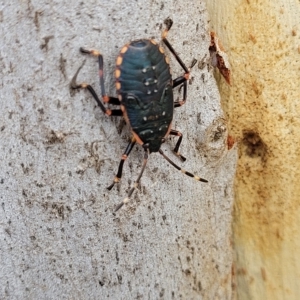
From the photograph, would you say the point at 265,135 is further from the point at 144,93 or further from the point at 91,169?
the point at 91,169

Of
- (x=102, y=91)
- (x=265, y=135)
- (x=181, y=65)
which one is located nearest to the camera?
(x=102, y=91)

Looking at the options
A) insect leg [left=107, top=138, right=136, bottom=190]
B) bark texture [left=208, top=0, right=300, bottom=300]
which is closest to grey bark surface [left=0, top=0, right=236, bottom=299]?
insect leg [left=107, top=138, right=136, bottom=190]

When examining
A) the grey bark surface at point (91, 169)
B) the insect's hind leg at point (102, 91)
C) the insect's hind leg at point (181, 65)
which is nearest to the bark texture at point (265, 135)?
the grey bark surface at point (91, 169)

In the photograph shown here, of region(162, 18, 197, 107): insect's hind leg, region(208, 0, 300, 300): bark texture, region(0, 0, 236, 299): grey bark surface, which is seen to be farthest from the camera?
region(208, 0, 300, 300): bark texture

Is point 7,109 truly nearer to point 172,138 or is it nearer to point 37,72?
point 37,72

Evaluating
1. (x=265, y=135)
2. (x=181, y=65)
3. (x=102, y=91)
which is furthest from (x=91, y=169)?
(x=265, y=135)

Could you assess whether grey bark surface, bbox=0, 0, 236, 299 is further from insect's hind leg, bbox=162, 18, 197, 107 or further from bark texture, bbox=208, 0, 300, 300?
bark texture, bbox=208, 0, 300, 300

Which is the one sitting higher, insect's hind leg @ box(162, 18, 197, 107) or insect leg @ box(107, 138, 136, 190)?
insect's hind leg @ box(162, 18, 197, 107)
